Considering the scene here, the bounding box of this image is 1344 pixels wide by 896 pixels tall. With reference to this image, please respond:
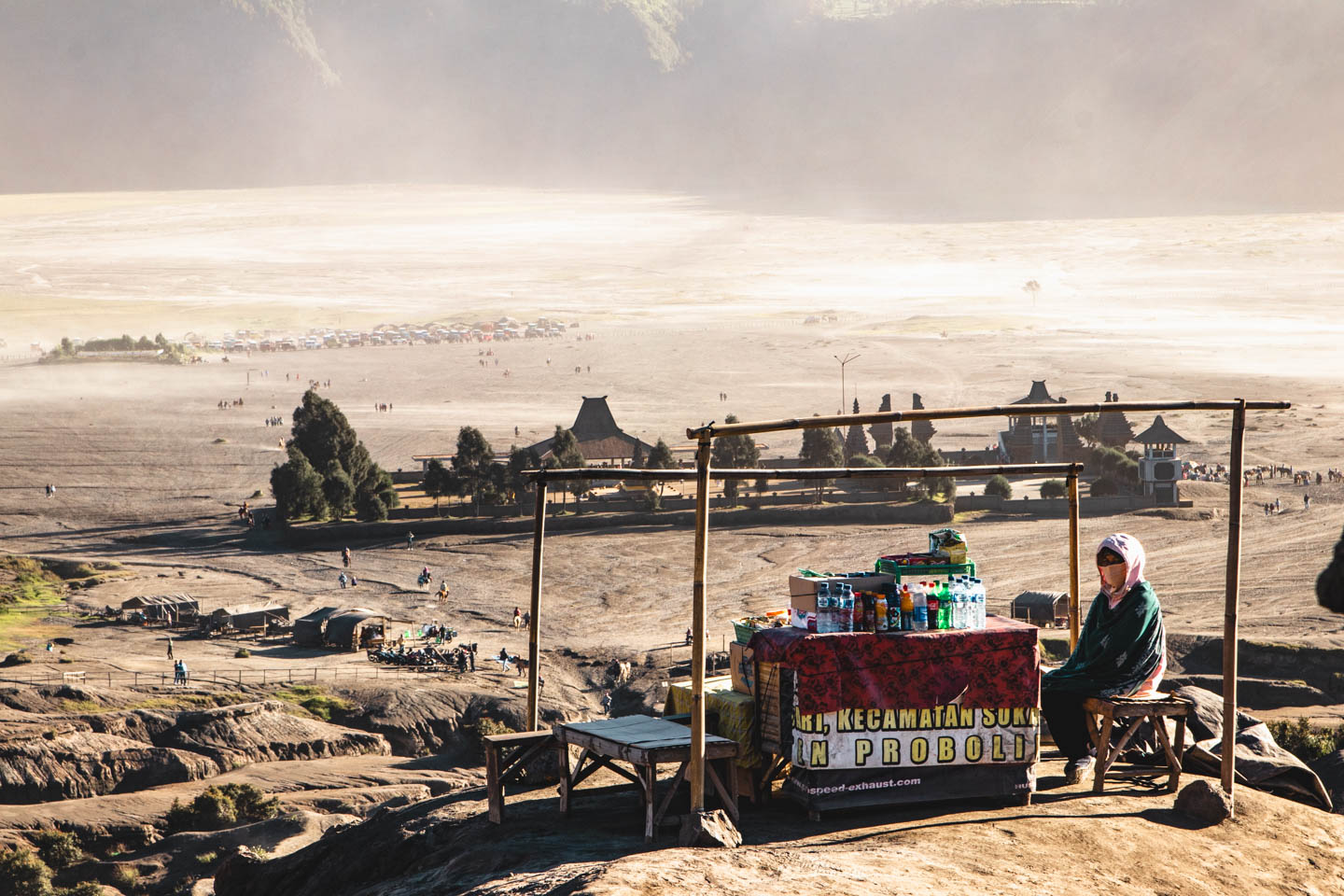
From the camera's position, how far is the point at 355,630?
39594mm

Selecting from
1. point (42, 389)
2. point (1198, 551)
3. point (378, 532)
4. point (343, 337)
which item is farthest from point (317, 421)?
point (343, 337)

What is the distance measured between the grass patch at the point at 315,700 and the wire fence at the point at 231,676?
2.81ft

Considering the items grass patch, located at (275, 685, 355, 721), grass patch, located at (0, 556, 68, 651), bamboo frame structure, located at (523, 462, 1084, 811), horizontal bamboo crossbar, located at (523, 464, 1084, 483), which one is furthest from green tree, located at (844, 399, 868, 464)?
horizontal bamboo crossbar, located at (523, 464, 1084, 483)

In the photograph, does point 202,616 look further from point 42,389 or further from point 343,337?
point 343,337

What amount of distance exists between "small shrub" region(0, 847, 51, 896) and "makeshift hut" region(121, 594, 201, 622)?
67.0ft

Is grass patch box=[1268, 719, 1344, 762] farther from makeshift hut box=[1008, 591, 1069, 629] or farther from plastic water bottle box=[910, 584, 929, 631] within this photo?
plastic water bottle box=[910, 584, 929, 631]

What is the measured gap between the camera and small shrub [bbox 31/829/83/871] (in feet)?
77.1

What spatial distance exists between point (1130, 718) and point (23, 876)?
19189 mm

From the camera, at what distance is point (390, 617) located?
42.7m

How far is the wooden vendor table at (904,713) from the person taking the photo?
8.99 meters

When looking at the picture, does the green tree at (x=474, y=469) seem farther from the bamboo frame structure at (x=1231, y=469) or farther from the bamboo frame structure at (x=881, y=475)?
the bamboo frame structure at (x=1231, y=469)

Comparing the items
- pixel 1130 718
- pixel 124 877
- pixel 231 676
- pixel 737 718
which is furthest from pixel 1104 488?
pixel 737 718

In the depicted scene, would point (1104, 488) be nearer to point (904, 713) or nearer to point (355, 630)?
point (355, 630)

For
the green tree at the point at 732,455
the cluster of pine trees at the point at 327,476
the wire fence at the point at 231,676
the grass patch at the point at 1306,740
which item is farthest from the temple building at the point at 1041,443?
the grass patch at the point at 1306,740
